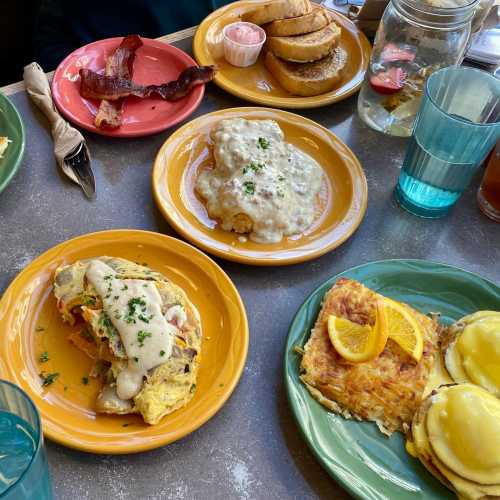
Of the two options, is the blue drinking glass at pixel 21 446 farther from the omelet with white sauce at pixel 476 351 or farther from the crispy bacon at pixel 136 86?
the crispy bacon at pixel 136 86

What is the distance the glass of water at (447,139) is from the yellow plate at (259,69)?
42cm

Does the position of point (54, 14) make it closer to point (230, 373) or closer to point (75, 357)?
point (75, 357)

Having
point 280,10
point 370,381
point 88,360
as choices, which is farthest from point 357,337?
point 280,10

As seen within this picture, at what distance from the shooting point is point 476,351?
1.24 m

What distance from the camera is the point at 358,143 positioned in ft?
6.21

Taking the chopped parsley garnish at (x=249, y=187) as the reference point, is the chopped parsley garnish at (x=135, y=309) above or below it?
below

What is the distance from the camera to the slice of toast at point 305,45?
195 cm

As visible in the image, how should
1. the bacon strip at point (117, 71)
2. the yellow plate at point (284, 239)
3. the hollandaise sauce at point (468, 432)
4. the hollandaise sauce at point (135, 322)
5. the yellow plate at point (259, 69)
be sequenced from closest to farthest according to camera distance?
the hollandaise sauce at point (468, 432)
the hollandaise sauce at point (135, 322)
the yellow plate at point (284, 239)
the bacon strip at point (117, 71)
the yellow plate at point (259, 69)

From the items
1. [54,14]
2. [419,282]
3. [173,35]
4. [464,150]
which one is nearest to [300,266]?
[419,282]

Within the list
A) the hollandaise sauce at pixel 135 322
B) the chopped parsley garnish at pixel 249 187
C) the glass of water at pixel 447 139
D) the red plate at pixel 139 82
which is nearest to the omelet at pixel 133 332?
the hollandaise sauce at pixel 135 322

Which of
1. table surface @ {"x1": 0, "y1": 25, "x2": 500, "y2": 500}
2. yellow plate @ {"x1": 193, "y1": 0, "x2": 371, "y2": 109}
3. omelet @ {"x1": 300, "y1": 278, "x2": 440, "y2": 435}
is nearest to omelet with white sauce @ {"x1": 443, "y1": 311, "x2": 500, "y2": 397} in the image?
omelet @ {"x1": 300, "y1": 278, "x2": 440, "y2": 435}

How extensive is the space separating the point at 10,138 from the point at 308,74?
1.00 meters

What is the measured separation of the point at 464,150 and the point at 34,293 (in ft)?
3.85

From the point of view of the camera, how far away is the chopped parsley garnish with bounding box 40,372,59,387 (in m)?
1.18
